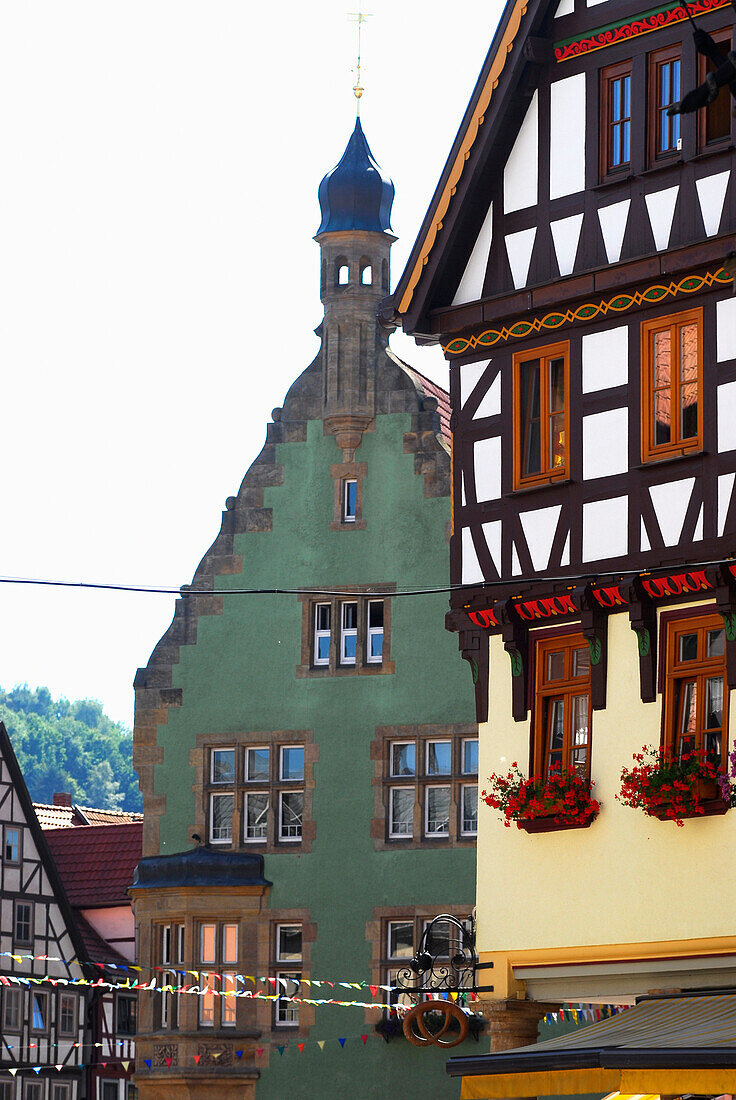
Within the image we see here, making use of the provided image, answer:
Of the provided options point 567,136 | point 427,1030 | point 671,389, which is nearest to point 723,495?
point 671,389

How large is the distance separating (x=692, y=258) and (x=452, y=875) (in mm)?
13415

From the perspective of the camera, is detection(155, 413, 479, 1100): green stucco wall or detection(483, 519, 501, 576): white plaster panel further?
detection(155, 413, 479, 1100): green stucco wall

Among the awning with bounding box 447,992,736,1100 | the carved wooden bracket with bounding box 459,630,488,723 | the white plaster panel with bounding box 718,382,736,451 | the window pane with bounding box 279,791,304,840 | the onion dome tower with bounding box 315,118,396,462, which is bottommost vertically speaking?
the awning with bounding box 447,992,736,1100

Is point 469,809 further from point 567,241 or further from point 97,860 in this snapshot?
point 97,860

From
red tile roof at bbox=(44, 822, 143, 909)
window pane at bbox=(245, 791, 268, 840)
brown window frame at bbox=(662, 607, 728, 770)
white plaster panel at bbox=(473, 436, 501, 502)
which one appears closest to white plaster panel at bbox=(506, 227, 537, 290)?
white plaster panel at bbox=(473, 436, 501, 502)

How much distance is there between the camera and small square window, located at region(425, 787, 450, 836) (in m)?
34.0

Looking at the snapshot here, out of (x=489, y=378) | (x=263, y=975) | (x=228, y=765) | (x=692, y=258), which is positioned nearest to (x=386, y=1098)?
(x=263, y=975)

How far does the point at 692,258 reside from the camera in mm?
22594

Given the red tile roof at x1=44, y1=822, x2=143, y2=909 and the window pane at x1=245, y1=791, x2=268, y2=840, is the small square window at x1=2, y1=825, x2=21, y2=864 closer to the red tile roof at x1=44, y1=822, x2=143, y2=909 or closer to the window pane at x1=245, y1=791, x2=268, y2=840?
the red tile roof at x1=44, y1=822, x2=143, y2=909

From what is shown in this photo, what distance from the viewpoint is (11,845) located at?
43719 mm

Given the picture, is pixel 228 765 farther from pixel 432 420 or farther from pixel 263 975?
pixel 432 420

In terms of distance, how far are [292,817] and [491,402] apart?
468 inches

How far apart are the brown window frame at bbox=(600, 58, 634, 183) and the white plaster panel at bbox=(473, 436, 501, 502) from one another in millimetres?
3019

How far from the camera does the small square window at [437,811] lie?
3397cm
